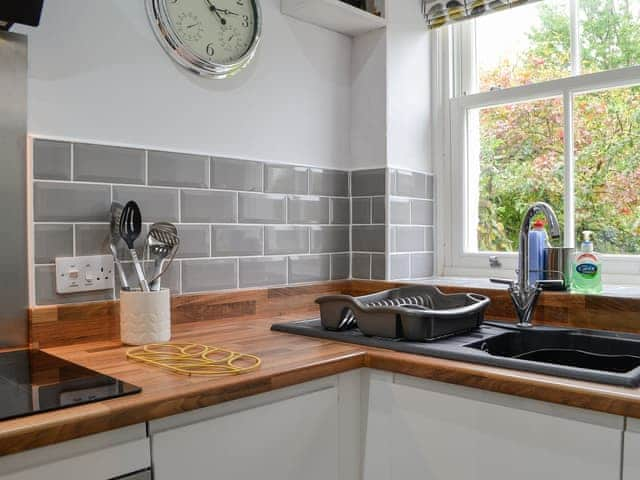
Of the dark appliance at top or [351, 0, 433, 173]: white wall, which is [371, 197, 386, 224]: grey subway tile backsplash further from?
the dark appliance at top

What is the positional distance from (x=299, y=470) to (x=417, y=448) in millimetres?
258

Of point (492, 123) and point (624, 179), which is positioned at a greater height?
point (492, 123)

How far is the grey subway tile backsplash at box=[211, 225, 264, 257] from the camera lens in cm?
176

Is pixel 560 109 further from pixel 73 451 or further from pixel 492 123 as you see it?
pixel 73 451

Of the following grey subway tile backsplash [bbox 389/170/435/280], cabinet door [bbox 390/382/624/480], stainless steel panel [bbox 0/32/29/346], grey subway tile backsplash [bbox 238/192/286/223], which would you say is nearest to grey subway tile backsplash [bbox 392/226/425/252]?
grey subway tile backsplash [bbox 389/170/435/280]

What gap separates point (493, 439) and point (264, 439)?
0.45m

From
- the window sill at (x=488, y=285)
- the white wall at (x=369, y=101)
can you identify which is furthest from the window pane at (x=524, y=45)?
the window sill at (x=488, y=285)

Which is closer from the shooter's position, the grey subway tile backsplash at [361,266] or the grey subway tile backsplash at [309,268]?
the grey subway tile backsplash at [309,268]

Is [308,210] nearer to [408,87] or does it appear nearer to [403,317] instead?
Answer: [408,87]

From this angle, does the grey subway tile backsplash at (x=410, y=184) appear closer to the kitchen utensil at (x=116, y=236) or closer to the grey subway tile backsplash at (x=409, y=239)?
the grey subway tile backsplash at (x=409, y=239)

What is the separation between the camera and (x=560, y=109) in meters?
2.00

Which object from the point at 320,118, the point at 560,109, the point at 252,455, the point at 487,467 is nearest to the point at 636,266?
the point at 560,109

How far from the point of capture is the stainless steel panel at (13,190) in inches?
52.5

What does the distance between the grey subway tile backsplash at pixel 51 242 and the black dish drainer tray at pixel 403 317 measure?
0.65 m
